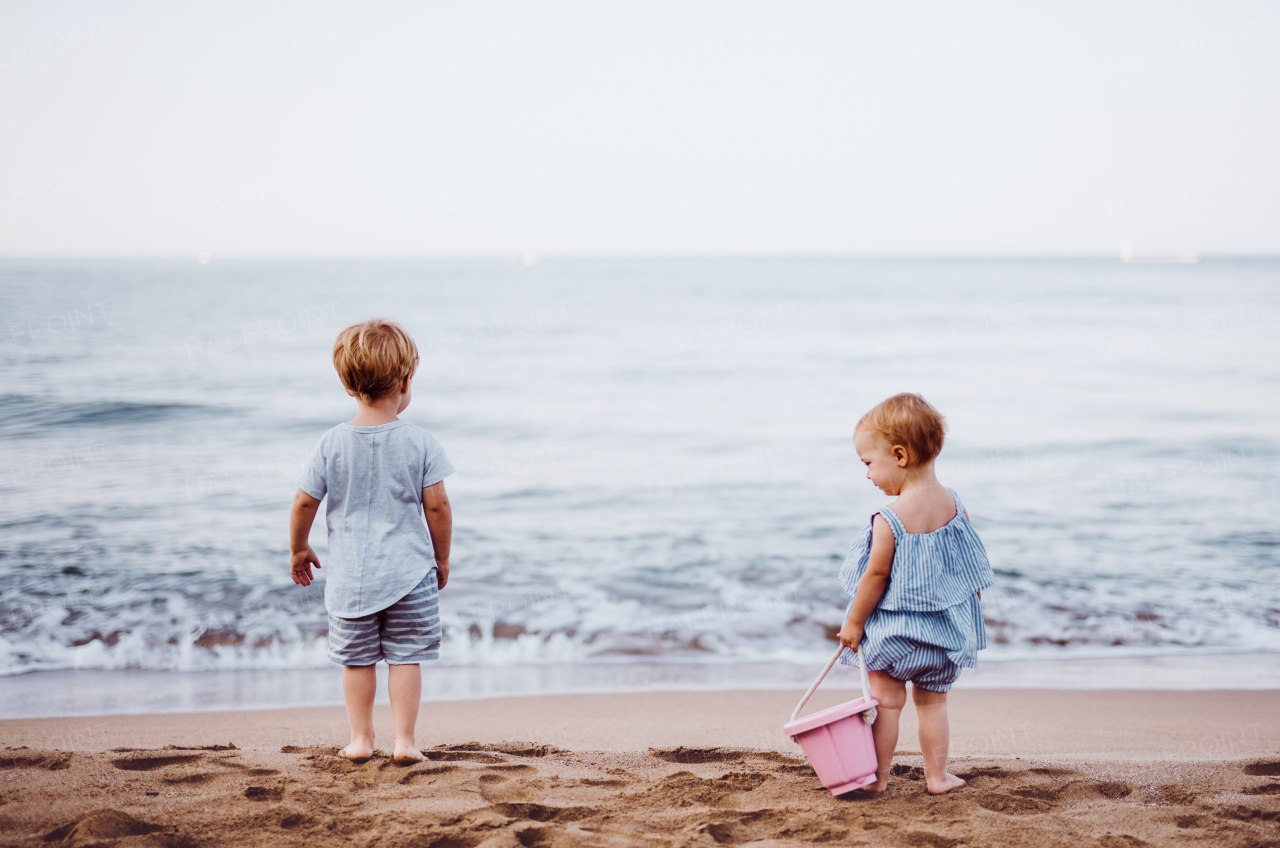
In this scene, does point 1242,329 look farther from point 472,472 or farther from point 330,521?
point 330,521

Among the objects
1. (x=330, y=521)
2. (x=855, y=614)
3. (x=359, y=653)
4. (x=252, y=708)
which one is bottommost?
(x=252, y=708)

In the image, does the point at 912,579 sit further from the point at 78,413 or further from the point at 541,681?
the point at 78,413

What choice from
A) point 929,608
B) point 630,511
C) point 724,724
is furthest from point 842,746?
point 630,511

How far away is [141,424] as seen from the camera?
11.8m

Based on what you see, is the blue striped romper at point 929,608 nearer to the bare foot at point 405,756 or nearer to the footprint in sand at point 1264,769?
the footprint in sand at point 1264,769

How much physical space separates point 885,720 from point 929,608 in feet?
1.28

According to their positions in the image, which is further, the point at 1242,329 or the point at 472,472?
the point at 1242,329

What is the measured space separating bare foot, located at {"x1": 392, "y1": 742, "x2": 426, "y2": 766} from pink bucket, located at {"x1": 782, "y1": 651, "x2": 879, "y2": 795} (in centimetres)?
121

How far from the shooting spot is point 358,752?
2.92m

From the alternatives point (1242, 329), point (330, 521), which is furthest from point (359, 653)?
point (1242, 329)

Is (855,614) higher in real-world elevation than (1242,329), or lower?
lower

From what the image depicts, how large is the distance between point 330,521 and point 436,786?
0.90 meters

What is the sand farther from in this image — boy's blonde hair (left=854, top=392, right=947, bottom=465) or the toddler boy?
boy's blonde hair (left=854, top=392, right=947, bottom=465)

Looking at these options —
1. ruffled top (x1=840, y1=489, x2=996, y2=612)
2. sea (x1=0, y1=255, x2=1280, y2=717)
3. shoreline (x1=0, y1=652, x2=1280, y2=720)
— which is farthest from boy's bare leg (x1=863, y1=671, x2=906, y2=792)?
sea (x1=0, y1=255, x2=1280, y2=717)
